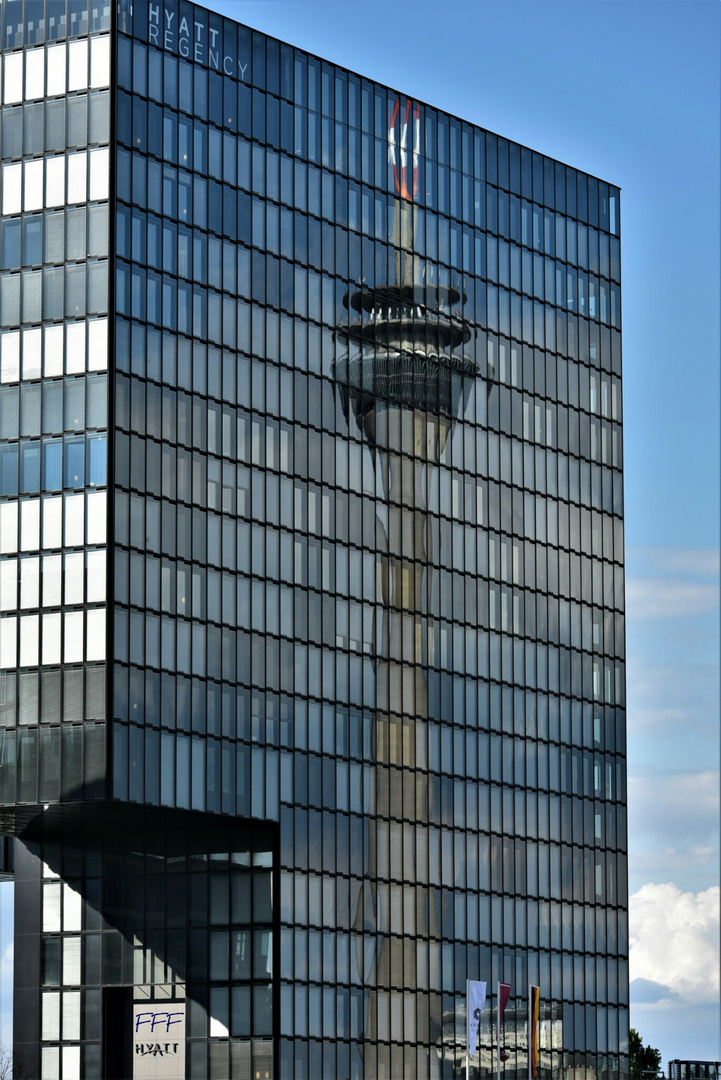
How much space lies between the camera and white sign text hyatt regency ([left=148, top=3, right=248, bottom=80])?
105938 millimetres

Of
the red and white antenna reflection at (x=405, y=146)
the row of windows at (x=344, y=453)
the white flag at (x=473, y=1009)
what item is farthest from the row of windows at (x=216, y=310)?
the white flag at (x=473, y=1009)

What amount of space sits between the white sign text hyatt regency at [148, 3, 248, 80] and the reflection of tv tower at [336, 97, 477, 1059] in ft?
46.2

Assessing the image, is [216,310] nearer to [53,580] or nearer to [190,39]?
[190,39]

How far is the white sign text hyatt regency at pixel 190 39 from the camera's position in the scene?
106 m

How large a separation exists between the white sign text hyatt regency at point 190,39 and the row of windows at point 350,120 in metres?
0.54

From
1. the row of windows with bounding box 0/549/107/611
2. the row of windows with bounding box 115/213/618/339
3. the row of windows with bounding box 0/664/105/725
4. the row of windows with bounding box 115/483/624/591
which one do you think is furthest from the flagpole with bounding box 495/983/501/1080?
the row of windows with bounding box 115/213/618/339

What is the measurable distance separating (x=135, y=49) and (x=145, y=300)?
12.2m

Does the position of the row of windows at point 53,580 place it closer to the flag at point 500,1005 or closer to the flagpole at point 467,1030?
the flagpole at point 467,1030

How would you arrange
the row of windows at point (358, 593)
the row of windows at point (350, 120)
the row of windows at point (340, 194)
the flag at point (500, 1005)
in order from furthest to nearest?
the flag at point (500, 1005), the row of windows at point (350, 120), the row of windows at point (340, 194), the row of windows at point (358, 593)

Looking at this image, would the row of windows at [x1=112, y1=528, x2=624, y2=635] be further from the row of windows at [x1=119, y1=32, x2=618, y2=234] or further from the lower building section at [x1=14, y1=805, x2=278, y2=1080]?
the row of windows at [x1=119, y1=32, x2=618, y2=234]

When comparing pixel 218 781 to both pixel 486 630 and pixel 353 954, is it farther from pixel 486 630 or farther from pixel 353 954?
pixel 486 630

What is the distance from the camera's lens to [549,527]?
13025 centimetres

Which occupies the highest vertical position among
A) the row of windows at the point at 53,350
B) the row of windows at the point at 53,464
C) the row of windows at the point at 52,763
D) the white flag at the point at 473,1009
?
the row of windows at the point at 53,350

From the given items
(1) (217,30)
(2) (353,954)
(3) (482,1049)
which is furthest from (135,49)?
(3) (482,1049)
